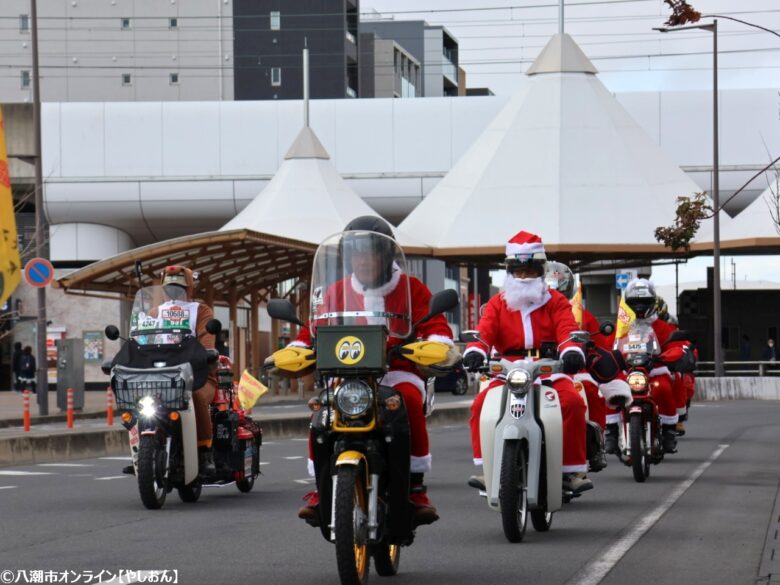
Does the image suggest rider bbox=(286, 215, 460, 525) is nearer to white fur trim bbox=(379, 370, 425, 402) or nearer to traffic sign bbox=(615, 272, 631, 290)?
white fur trim bbox=(379, 370, 425, 402)

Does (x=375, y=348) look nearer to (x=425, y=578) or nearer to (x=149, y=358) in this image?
(x=425, y=578)

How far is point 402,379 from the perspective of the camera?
8.67 meters

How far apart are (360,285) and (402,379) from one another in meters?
0.57

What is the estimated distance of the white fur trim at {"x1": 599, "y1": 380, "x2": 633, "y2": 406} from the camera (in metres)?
15.7

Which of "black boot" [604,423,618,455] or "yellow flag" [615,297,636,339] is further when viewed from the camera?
"yellow flag" [615,297,636,339]

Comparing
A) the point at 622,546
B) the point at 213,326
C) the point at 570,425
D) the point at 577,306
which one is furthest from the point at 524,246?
the point at 577,306

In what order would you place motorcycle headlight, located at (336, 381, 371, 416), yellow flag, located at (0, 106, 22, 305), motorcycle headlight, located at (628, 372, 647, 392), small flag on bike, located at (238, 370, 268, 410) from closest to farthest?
motorcycle headlight, located at (336, 381, 371, 416) → small flag on bike, located at (238, 370, 268, 410) → motorcycle headlight, located at (628, 372, 647, 392) → yellow flag, located at (0, 106, 22, 305)

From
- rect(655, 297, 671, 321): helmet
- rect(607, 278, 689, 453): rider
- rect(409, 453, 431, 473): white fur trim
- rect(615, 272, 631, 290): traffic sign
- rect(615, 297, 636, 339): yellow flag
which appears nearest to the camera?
rect(409, 453, 431, 473): white fur trim

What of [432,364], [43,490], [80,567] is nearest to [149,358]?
[43,490]

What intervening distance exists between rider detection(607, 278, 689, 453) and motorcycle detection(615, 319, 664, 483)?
0.34 feet

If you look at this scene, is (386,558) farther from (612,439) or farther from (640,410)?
(612,439)

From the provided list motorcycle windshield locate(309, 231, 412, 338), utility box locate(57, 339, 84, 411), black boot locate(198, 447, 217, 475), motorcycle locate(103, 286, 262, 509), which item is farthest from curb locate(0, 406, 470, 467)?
utility box locate(57, 339, 84, 411)

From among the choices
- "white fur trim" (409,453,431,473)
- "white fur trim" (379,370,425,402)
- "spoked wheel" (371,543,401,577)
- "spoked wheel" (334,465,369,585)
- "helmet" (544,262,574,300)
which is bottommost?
"spoked wheel" (371,543,401,577)

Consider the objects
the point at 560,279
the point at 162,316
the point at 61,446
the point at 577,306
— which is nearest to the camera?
the point at 162,316
